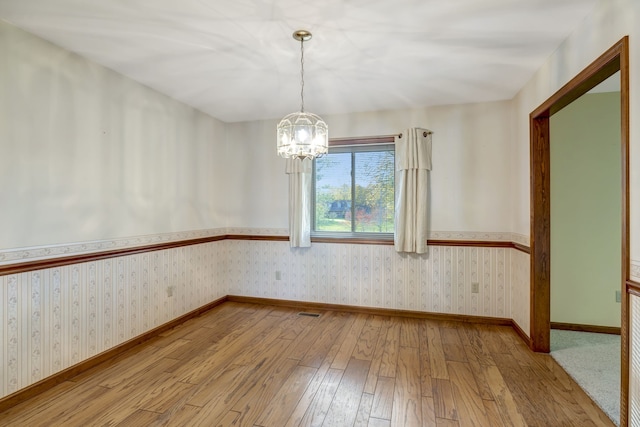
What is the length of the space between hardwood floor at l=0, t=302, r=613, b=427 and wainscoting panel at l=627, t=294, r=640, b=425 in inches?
14.5

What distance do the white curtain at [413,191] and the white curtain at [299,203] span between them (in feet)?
3.65

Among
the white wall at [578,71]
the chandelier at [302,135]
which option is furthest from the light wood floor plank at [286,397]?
the white wall at [578,71]

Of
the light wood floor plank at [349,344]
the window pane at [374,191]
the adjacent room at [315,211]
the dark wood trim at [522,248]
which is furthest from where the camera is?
the window pane at [374,191]

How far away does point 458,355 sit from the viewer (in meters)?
2.71

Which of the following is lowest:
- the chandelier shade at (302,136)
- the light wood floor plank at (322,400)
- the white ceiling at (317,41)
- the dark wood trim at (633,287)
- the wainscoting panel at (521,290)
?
the light wood floor plank at (322,400)

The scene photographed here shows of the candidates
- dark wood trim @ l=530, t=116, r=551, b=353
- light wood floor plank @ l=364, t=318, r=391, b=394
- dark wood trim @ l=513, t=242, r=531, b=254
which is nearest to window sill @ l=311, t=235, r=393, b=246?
light wood floor plank @ l=364, t=318, r=391, b=394

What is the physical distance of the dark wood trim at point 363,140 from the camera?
149 inches

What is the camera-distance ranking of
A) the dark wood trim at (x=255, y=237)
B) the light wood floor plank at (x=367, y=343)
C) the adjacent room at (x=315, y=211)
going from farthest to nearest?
the dark wood trim at (x=255, y=237)
the light wood floor plank at (x=367, y=343)
the adjacent room at (x=315, y=211)

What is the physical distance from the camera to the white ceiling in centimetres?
188

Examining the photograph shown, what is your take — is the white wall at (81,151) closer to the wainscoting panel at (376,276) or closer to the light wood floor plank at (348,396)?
the wainscoting panel at (376,276)

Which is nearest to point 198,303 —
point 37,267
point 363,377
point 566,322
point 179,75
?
point 37,267

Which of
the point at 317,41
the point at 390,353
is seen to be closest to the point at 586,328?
the point at 390,353

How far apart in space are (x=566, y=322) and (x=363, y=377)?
7.99 feet

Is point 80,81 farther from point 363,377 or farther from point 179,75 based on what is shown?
point 363,377
